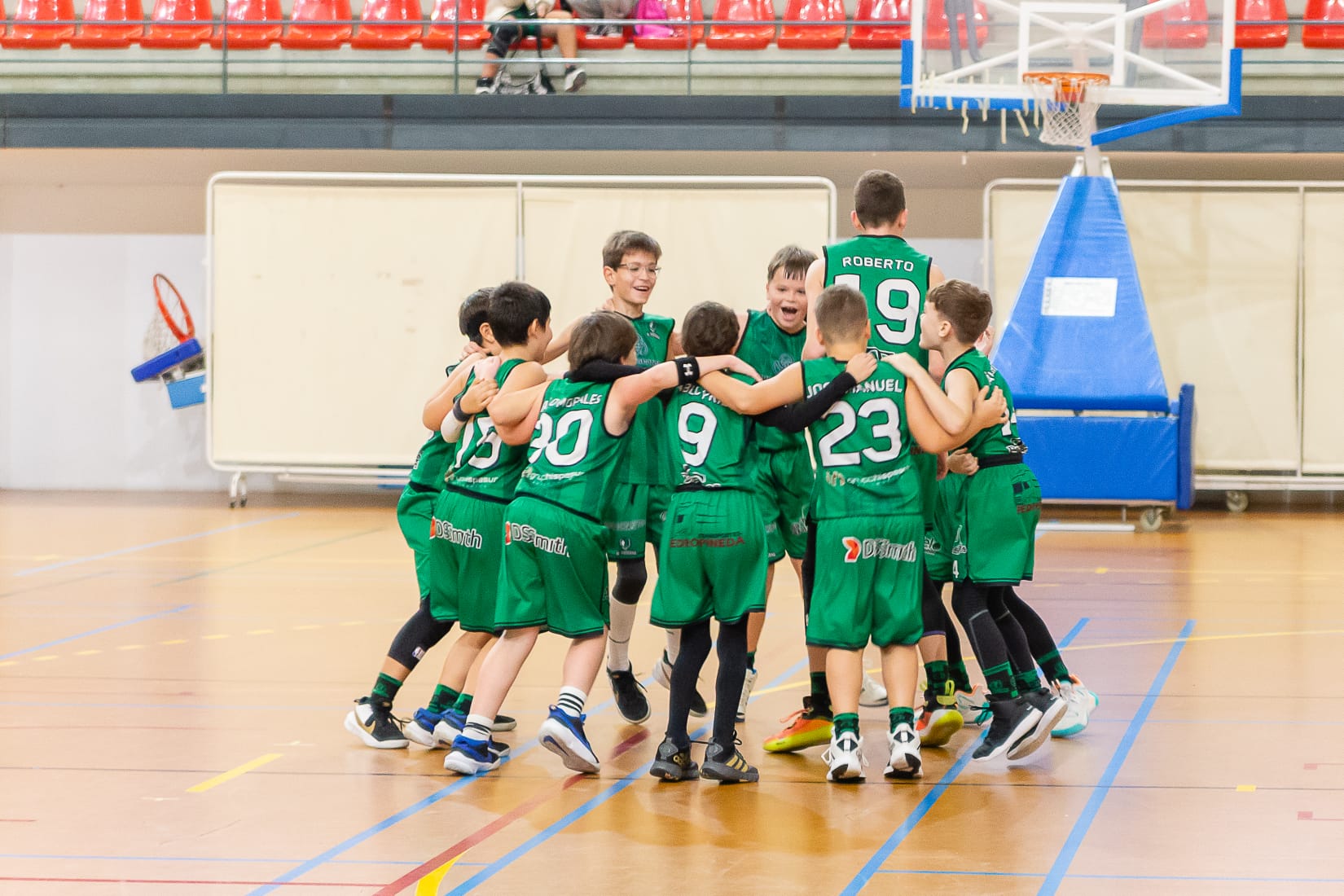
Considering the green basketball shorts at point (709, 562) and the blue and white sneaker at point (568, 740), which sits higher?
the green basketball shorts at point (709, 562)

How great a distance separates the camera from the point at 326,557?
9898 millimetres

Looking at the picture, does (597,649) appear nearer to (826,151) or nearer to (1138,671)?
(1138,671)

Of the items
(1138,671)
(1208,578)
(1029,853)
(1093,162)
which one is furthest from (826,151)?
(1029,853)

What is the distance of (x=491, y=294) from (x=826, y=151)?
832 centimetres

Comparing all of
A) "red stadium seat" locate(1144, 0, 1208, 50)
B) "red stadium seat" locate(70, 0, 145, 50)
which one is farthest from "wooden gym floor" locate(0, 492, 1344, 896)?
"red stadium seat" locate(70, 0, 145, 50)

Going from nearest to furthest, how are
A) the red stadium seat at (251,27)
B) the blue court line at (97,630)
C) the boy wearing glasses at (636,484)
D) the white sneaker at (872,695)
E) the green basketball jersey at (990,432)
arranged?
the green basketball jersey at (990,432) < the boy wearing glasses at (636,484) < the white sneaker at (872,695) < the blue court line at (97,630) < the red stadium seat at (251,27)

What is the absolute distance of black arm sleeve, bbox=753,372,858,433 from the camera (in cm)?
434

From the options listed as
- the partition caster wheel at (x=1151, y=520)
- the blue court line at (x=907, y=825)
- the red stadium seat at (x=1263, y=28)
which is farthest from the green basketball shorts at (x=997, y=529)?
the red stadium seat at (x=1263, y=28)

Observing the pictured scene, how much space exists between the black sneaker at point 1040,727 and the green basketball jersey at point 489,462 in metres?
1.73

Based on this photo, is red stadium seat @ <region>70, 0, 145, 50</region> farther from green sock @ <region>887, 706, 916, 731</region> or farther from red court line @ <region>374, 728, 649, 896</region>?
green sock @ <region>887, 706, 916, 731</region>

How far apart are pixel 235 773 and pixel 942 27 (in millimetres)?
7605

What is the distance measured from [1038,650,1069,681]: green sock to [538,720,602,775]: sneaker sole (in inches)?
62.6

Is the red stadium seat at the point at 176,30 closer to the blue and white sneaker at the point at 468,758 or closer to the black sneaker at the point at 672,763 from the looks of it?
the blue and white sneaker at the point at 468,758

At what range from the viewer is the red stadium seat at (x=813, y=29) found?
555 inches
